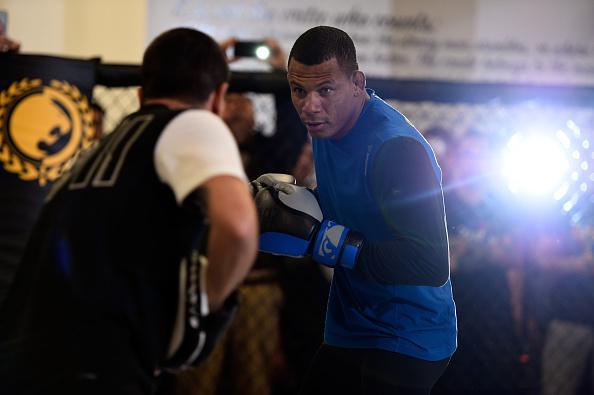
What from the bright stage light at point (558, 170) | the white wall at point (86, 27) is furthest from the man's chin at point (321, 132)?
the white wall at point (86, 27)

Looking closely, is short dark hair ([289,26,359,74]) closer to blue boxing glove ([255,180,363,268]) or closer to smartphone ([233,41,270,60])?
blue boxing glove ([255,180,363,268])

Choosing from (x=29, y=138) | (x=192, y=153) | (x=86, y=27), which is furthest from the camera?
(x=86, y=27)

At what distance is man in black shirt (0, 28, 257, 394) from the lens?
1.30m

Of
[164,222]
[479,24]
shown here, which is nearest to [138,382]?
[164,222]

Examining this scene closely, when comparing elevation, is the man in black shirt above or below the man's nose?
below

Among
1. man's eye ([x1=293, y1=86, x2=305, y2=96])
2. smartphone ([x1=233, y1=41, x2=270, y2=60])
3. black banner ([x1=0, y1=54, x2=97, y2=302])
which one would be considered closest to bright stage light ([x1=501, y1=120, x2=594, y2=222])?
smartphone ([x1=233, y1=41, x2=270, y2=60])

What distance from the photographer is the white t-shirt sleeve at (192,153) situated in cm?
128

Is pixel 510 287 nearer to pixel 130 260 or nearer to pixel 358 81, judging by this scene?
pixel 358 81

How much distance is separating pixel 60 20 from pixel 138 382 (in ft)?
11.4

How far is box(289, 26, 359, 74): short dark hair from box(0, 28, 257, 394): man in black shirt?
0.55 metres

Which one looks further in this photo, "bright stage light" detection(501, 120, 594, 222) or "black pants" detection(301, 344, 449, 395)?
"bright stage light" detection(501, 120, 594, 222)

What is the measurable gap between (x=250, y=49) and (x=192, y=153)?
1.80 m

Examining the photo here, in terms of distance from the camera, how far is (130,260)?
51.9 inches

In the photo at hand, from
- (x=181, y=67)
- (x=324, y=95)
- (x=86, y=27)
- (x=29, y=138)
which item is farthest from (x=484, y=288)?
(x=86, y=27)
